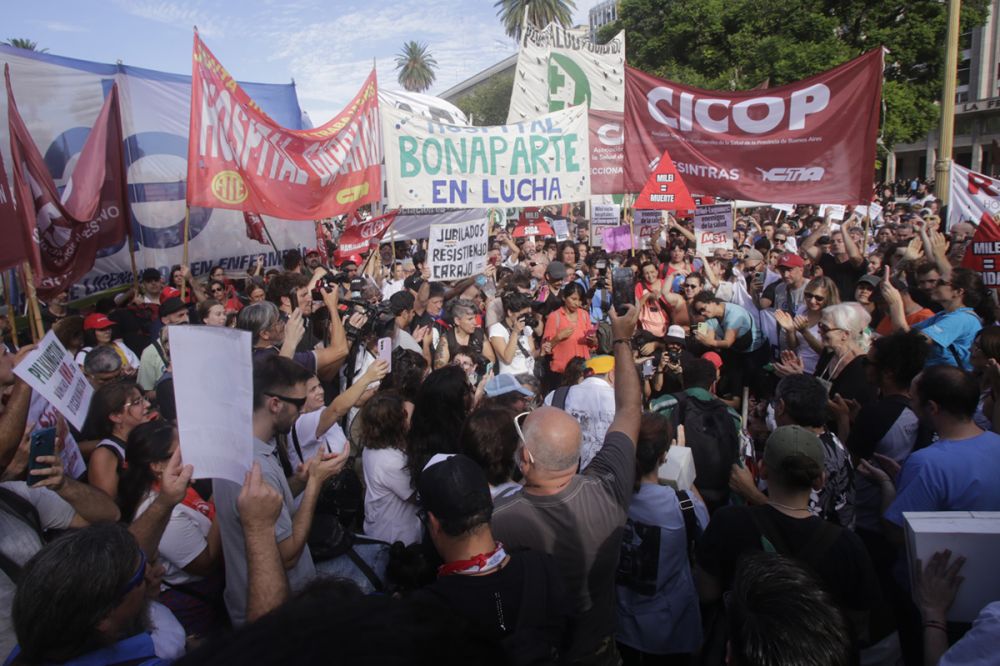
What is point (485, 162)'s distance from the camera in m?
9.03

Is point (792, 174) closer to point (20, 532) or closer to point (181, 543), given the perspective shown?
point (181, 543)

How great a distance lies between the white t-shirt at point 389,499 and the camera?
3184 mm

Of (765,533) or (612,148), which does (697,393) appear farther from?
(612,148)

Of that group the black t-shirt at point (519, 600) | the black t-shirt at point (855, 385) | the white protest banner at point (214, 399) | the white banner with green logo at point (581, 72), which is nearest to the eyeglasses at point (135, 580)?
the white protest banner at point (214, 399)

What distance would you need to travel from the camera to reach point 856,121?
23.3 ft

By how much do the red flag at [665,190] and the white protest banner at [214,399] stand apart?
6.71 meters

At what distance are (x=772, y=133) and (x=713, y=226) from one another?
211cm

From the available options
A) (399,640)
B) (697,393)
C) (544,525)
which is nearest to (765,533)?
(544,525)

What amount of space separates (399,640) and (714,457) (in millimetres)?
3363

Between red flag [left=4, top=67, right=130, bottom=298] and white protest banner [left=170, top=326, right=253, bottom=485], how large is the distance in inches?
154

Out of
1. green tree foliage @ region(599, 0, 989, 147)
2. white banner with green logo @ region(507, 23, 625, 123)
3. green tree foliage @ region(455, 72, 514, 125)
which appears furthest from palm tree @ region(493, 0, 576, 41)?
white banner with green logo @ region(507, 23, 625, 123)

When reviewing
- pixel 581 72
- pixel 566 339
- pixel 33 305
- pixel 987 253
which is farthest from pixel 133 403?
pixel 581 72

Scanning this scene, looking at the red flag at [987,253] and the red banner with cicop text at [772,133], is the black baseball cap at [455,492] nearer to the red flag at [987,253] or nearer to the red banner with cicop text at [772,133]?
the red flag at [987,253]

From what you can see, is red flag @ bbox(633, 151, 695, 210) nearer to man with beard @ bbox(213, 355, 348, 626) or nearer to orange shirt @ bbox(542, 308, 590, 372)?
orange shirt @ bbox(542, 308, 590, 372)
